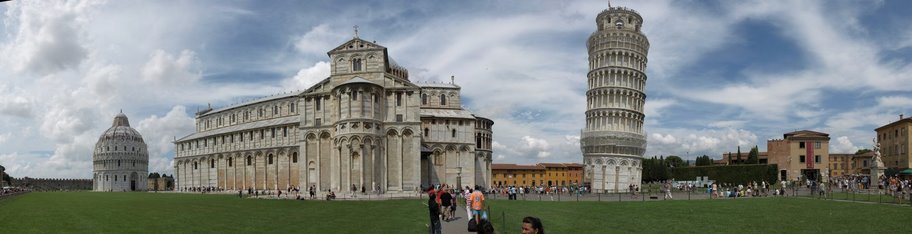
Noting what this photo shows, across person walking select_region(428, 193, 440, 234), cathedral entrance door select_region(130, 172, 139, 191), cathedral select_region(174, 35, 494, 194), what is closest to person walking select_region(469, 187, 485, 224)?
person walking select_region(428, 193, 440, 234)

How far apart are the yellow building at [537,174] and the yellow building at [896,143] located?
194ft

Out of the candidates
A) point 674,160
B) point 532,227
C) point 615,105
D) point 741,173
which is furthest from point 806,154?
point 532,227

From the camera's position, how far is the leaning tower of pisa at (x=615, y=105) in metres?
84.4

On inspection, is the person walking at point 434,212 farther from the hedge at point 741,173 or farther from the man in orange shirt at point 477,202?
the hedge at point 741,173

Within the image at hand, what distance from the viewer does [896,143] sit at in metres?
68.0

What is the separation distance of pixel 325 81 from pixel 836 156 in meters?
94.0

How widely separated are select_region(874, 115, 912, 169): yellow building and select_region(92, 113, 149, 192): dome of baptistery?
14393 cm

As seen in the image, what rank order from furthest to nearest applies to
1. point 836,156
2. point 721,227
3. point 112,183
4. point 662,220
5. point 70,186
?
1. point 70,186
2. point 112,183
3. point 836,156
4. point 662,220
5. point 721,227

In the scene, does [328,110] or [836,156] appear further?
[836,156]

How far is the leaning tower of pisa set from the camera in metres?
84.4

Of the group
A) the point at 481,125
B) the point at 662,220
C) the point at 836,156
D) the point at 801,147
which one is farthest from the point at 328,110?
the point at 836,156

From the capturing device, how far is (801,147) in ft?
262

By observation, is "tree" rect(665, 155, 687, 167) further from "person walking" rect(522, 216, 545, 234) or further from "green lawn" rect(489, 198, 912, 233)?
"person walking" rect(522, 216, 545, 234)

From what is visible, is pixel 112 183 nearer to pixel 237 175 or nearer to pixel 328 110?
pixel 237 175
